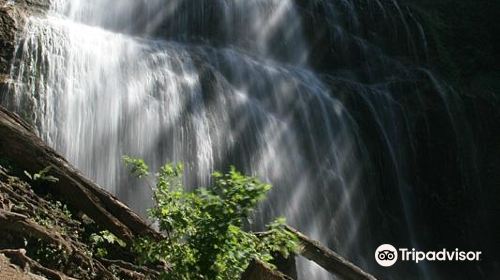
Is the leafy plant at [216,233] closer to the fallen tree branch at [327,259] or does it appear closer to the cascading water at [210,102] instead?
the fallen tree branch at [327,259]

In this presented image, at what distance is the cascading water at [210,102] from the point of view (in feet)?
34.2

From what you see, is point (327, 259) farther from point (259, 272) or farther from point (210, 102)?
point (210, 102)

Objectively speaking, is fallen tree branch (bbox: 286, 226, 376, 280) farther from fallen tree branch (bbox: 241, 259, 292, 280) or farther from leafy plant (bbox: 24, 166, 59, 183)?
leafy plant (bbox: 24, 166, 59, 183)

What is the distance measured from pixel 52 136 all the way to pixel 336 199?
565 cm

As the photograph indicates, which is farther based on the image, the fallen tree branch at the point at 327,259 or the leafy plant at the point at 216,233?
the fallen tree branch at the point at 327,259

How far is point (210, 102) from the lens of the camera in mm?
12359

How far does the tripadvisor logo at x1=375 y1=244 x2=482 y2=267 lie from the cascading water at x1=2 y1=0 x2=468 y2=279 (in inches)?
13.6

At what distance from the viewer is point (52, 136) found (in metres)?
9.97

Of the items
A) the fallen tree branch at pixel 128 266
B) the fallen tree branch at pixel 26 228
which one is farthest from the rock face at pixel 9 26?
the fallen tree branch at pixel 128 266

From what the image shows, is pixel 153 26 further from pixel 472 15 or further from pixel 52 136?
pixel 472 15

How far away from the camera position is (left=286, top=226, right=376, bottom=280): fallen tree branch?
7.20 m

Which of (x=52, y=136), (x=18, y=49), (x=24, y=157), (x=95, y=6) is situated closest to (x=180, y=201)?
(x=24, y=157)

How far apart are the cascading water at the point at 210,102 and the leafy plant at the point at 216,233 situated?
14.5 feet

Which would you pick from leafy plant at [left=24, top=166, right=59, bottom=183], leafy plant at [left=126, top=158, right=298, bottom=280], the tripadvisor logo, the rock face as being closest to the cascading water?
the rock face
